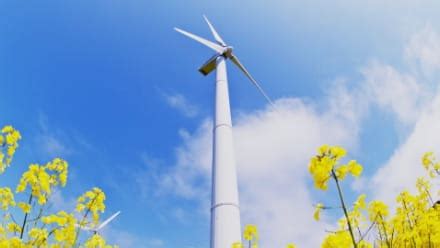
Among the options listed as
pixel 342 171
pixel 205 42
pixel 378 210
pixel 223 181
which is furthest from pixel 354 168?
pixel 205 42

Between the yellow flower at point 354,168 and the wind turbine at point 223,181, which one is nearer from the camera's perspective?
the yellow flower at point 354,168

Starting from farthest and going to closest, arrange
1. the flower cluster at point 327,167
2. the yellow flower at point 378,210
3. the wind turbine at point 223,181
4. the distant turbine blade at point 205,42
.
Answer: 1. the distant turbine blade at point 205,42
2. the wind turbine at point 223,181
3. the yellow flower at point 378,210
4. the flower cluster at point 327,167

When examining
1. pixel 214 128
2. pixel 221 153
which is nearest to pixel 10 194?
pixel 221 153

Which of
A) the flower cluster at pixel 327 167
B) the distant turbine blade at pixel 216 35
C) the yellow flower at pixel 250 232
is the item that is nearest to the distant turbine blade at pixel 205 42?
the distant turbine blade at pixel 216 35

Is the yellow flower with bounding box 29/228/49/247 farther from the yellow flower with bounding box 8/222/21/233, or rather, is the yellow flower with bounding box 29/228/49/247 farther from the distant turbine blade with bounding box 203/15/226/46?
the distant turbine blade with bounding box 203/15/226/46

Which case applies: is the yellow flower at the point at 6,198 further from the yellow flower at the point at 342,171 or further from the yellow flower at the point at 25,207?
the yellow flower at the point at 342,171

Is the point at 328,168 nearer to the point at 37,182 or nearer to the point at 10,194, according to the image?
the point at 37,182

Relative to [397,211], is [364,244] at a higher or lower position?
lower

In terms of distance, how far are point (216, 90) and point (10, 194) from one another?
906 centimetres

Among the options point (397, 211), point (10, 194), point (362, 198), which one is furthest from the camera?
point (397, 211)

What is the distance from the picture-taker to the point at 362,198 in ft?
8.87

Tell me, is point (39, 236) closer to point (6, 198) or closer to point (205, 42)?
point (6, 198)

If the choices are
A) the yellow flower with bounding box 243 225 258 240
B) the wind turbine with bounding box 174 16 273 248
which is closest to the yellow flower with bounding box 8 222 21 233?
the yellow flower with bounding box 243 225 258 240

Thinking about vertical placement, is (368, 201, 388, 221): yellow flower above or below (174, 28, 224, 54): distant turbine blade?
below
